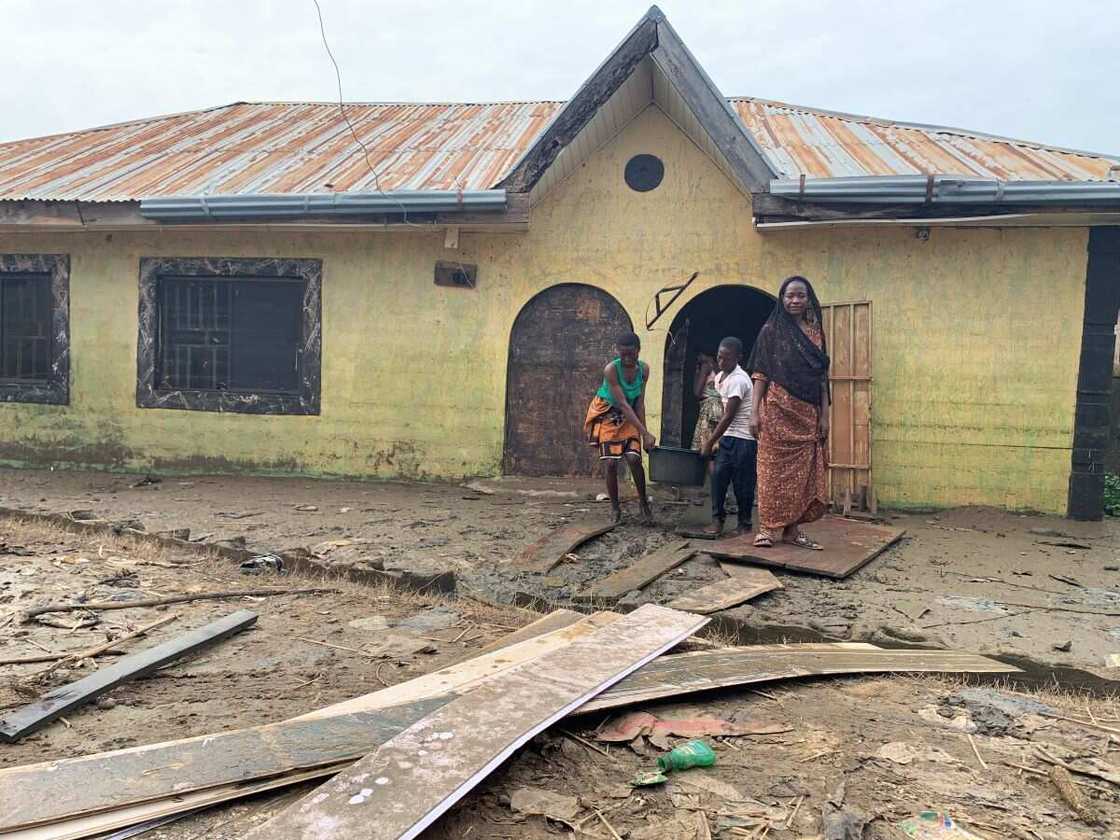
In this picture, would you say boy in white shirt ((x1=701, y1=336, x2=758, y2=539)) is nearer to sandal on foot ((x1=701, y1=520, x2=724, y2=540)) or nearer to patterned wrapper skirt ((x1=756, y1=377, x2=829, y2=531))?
sandal on foot ((x1=701, y1=520, x2=724, y2=540))

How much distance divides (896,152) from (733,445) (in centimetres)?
424

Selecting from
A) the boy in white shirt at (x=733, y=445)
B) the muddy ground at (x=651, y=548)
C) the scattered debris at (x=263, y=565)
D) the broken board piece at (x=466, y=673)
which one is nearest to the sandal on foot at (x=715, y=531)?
the boy in white shirt at (x=733, y=445)

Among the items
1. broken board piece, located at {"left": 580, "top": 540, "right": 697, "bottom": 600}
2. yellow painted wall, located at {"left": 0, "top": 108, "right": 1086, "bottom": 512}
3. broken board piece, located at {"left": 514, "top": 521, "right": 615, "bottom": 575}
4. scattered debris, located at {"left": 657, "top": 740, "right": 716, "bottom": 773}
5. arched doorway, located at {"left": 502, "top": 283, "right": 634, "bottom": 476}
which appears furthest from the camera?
arched doorway, located at {"left": 502, "top": 283, "right": 634, "bottom": 476}

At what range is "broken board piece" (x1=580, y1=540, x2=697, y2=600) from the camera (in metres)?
4.86

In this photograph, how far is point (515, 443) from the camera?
8.30 metres

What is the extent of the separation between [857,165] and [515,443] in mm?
4192

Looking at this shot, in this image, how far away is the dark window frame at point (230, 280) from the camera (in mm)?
8711

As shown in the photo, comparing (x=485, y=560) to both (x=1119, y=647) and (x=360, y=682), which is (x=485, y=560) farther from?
(x=1119, y=647)

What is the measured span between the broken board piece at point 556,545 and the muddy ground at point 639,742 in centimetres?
71

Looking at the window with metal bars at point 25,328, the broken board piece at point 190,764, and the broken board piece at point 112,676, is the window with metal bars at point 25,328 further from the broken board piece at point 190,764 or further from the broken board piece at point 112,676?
the broken board piece at point 190,764

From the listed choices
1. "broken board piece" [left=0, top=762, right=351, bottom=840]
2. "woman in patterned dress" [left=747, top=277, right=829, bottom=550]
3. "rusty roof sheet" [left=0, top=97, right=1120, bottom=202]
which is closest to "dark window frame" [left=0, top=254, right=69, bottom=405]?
"rusty roof sheet" [left=0, top=97, right=1120, bottom=202]

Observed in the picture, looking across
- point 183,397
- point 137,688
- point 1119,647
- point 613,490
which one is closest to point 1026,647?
point 1119,647

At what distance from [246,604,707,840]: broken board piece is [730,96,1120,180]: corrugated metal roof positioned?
17.6ft

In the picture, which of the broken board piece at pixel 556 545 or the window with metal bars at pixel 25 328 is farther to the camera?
the window with metal bars at pixel 25 328
